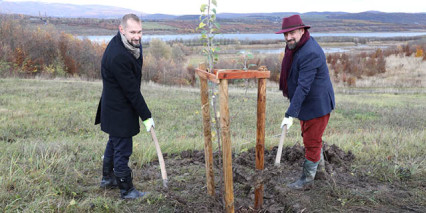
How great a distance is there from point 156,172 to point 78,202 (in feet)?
3.91

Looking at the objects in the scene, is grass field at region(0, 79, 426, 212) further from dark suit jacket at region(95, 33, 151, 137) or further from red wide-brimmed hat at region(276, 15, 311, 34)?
red wide-brimmed hat at region(276, 15, 311, 34)

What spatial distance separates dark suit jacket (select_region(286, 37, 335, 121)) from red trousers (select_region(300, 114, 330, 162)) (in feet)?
0.36

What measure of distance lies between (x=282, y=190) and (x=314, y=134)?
0.78m

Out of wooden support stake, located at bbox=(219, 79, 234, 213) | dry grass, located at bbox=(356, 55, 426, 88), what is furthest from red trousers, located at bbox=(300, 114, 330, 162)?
dry grass, located at bbox=(356, 55, 426, 88)

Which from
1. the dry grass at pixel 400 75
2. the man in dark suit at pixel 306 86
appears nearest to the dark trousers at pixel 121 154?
the man in dark suit at pixel 306 86

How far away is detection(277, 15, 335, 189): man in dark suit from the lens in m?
3.46

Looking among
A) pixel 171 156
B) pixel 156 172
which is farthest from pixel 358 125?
pixel 156 172

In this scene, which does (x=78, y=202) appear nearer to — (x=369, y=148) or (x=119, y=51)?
(x=119, y=51)

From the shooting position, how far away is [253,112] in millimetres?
11211

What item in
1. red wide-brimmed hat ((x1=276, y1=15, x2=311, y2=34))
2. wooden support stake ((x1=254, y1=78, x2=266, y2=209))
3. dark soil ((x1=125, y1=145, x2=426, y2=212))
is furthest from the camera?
red wide-brimmed hat ((x1=276, y1=15, x2=311, y2=34))

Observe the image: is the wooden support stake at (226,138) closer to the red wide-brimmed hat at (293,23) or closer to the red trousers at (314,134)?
the red wide-brimmed hat at (293,23)

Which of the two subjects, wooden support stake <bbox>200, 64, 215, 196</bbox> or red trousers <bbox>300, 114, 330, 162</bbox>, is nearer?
wooden support stake <bbox>200, 64, 215, 196</bbox>

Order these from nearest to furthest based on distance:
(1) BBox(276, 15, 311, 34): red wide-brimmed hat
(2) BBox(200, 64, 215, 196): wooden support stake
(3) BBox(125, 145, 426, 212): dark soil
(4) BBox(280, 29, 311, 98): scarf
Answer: (2) BBox(200, 64, 215, 196): wooden support stake → (3) BBox(125, 145, 426, 212): dark soil → (1) BBox(276, 15, 311, 34): red wide-brimmed hat → (4) BBox(280, 29, 311, 98): scarf

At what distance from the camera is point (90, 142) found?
5738 millimetres
